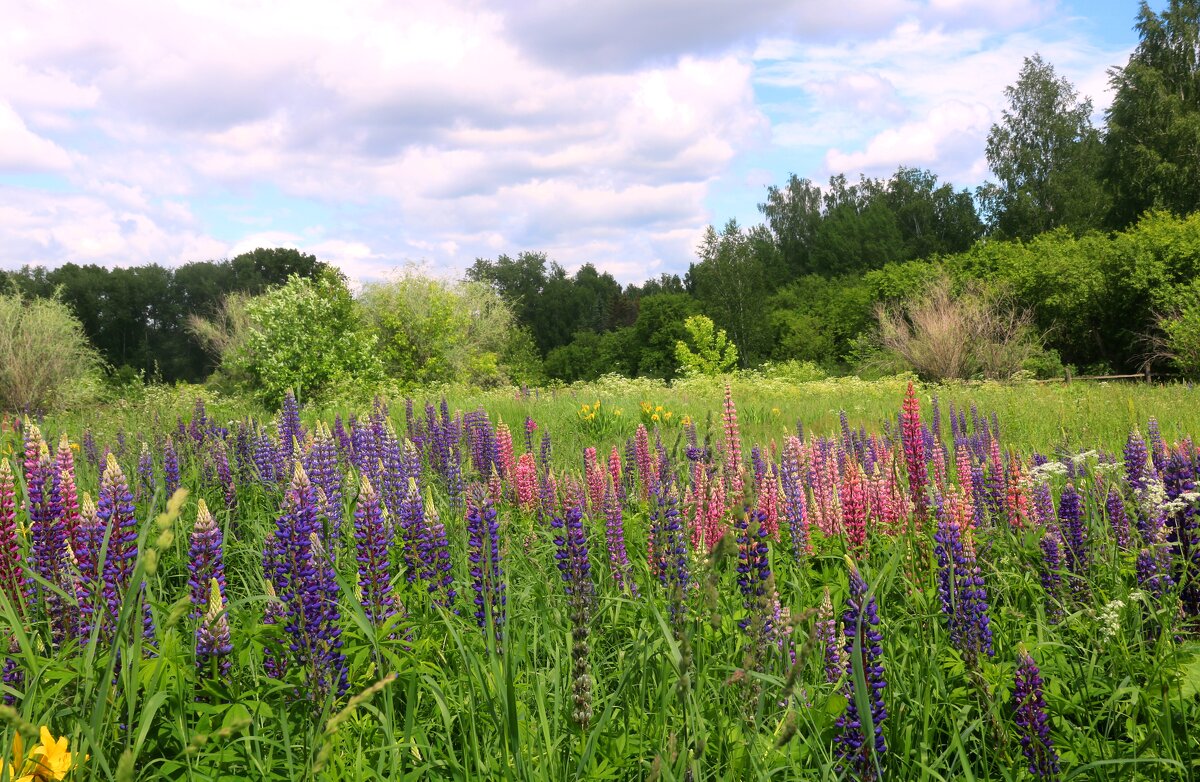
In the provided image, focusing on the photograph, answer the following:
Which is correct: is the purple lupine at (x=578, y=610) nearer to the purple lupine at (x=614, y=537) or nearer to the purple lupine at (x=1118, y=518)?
the purple lupine at (x=614, y=537)

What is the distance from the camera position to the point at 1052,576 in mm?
3211

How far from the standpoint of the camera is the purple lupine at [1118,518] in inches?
135

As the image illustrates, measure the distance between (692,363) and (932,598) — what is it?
124 ft

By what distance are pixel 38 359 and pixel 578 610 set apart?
28.0 metres

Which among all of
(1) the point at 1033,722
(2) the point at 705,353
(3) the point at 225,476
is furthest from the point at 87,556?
(2) the point at 705,353

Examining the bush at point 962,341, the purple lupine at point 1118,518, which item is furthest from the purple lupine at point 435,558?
the bush at point 962,341

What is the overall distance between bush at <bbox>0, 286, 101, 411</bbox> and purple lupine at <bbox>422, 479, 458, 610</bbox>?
79.1ft

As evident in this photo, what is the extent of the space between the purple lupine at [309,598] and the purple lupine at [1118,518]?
3.22 metres

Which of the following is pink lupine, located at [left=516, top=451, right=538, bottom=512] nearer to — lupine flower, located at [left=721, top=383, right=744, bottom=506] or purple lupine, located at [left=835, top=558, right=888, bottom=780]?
lupine flower, located at [left=721, top=383, right=744, bottom=506]

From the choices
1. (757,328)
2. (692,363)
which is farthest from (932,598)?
(757,328)

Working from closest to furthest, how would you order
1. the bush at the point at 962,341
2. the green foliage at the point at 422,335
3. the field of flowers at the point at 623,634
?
the field of flowers at the point at 623,634, the bush at the point at 962,341, the green foliage at the point at 422,335

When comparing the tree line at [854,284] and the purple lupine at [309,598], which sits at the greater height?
the tree line at [854,284]

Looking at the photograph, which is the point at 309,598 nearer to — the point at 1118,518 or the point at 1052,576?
the point at 1052,576

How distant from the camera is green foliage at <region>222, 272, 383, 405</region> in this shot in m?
19.7
